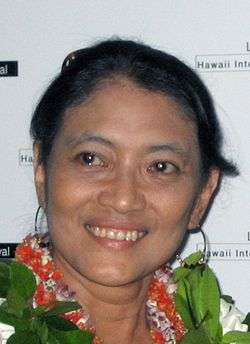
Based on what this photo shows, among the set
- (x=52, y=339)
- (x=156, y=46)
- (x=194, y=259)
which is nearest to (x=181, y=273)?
(x=194, y=259)

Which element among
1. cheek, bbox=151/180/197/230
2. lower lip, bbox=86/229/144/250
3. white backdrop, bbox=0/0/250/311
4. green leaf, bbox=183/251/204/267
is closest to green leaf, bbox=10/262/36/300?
lower lip, bbox=86/229/144/250

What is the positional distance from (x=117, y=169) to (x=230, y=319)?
36 centimetres

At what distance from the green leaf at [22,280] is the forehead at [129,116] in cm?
23

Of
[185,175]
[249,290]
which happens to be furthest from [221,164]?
[249,290]

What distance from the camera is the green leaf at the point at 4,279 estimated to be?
124 cm

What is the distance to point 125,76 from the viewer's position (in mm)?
1352

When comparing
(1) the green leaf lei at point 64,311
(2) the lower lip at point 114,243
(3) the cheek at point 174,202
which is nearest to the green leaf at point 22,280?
(1) the green leaf lei at point 64,311

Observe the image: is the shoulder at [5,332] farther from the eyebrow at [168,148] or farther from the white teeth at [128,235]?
the eyebrow at [168,148]

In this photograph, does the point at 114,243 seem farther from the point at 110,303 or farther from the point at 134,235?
the point at 110,303

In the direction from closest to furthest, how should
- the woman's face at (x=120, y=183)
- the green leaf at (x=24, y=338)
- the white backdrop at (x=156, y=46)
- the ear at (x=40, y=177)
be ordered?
the green leaf at (x=24, y=338) < the woman's face at (x=120, y=183) < the ear at (x=40, y=177) < the white backdrop at (x=156, y=46)

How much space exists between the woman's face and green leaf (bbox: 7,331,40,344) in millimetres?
162

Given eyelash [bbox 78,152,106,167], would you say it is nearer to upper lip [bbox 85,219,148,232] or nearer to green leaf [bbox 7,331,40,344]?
upper lip [bbox 85,219,148,232]

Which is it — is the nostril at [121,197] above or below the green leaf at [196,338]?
above

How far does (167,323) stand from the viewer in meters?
1.44
